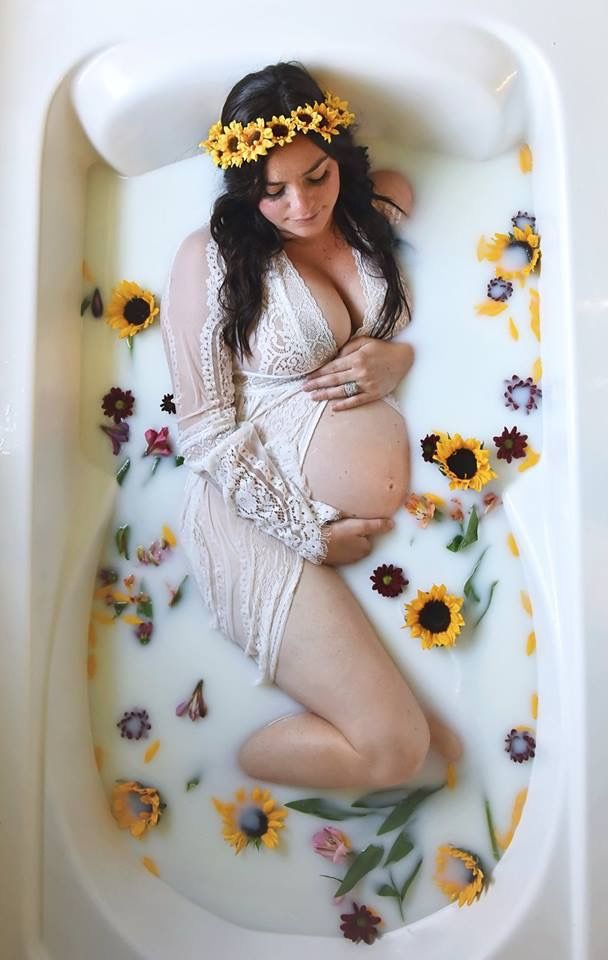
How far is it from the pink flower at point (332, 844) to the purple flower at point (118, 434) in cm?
80

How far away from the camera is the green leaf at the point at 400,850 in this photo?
1677 mm

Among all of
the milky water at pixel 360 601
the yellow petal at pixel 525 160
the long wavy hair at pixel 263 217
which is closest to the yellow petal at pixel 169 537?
the milky water at pixel 360 601

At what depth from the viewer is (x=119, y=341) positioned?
5.90ft

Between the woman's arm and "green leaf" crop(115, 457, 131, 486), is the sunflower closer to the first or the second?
"green leaf" crop(115, 457, 131, 486)

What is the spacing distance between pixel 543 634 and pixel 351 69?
1.06m

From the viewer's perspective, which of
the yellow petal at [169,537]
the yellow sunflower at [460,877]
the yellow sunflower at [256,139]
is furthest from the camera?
the yellow petal at [169,537]

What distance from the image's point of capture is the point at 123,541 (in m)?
1.76

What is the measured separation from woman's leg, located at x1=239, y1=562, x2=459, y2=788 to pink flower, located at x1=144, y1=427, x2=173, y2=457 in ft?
1.13

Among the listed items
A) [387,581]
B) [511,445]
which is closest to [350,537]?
[387,581]

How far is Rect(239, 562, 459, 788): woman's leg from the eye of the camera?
5.33 feet

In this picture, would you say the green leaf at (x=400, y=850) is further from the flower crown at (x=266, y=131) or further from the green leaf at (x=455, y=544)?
the flower crown at (x=266, y=131)

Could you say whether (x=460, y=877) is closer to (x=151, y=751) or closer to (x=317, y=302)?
(x=151, y=751)

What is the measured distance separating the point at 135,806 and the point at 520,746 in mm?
707

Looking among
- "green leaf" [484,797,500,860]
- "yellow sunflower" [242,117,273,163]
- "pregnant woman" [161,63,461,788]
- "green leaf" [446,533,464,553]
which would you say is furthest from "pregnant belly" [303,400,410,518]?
"green leaf" [484,797,500,860]
